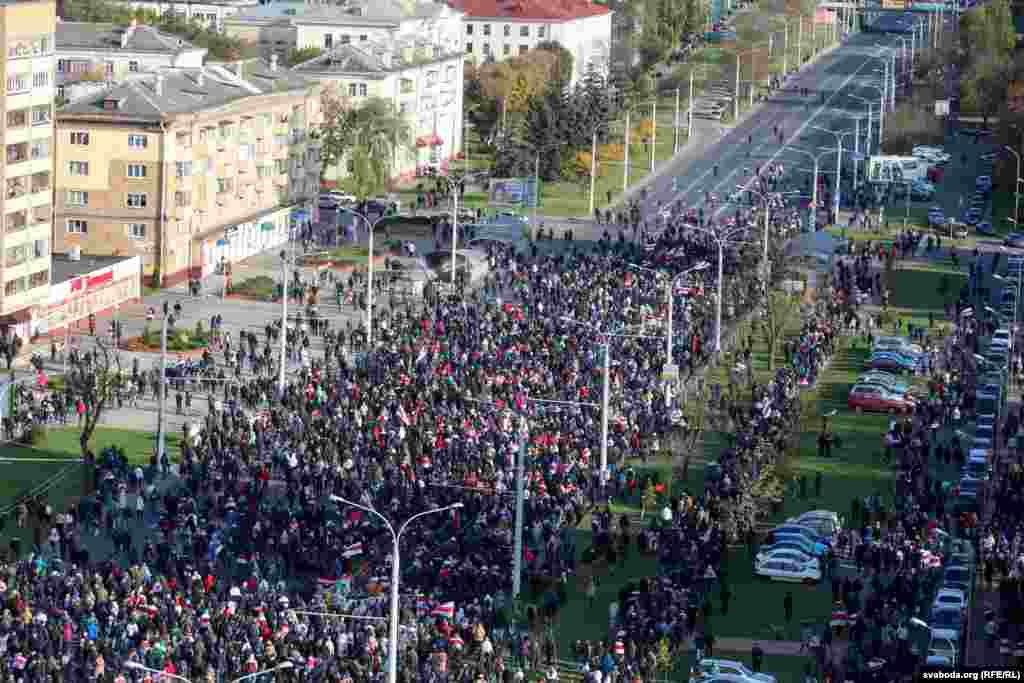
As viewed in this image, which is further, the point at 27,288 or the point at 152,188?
the point at 152,188

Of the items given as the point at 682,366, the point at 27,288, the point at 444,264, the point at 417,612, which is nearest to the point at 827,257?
the point at 444,264

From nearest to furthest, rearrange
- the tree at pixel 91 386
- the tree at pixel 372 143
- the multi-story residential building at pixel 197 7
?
the tree at pixel 91 386, the tree at pixel 372 143, the multi-story residential building at pixel 197 7

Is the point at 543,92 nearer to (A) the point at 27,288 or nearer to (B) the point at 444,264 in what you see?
(B) the point at 444,264

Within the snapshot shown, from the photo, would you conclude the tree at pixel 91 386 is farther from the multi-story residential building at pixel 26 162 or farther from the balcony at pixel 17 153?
the balcony at pixel 17 153

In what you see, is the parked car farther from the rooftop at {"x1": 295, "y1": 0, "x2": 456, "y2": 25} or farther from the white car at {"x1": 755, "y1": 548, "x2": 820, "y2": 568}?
the white car at {"x1": 755, "y1": 548, "x2": 820, "y2": 568}

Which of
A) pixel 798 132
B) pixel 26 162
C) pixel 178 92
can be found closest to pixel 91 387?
pixel 26 162

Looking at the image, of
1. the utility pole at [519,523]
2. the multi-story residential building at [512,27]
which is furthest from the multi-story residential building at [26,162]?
the multi-story residential building at [512,27]

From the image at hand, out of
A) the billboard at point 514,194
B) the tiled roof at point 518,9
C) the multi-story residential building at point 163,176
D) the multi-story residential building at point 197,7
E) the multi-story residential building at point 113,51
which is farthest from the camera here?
the multi-story residential building at point 197,7
